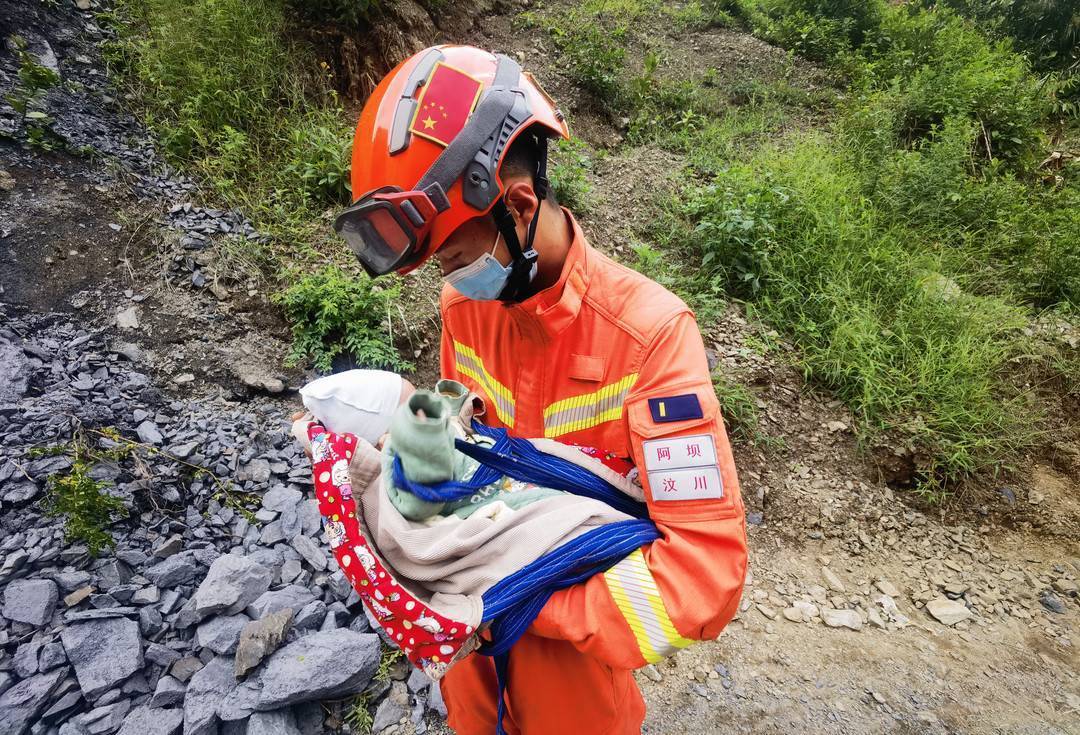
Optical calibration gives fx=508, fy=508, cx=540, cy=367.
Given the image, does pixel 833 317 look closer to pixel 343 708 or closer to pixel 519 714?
pixel 519 714

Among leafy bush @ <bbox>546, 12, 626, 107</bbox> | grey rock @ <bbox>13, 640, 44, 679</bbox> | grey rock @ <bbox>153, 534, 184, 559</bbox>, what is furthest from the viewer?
leafy bush @ <bbox>546, 12, 626, 107</bbox>

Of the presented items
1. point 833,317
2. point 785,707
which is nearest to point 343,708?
point 785,707

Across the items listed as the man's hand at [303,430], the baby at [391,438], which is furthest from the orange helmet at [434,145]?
the man's hand at [303,430]

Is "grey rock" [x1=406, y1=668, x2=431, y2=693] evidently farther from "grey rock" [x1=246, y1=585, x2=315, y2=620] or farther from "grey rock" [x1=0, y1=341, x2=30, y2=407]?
"grey rock" [x1=0, y1=341, x2=30, y2=407]

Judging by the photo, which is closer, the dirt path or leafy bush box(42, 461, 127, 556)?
leafy bush box(42, 461, 127, 556)

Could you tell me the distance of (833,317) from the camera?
4312mm

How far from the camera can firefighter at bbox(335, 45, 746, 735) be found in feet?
3.63

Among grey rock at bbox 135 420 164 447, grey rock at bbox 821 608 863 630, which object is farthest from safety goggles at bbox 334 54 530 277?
grey rock at bbox 821 608 863 630

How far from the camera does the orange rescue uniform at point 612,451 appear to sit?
1091mm

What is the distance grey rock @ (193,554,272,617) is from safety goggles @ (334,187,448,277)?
203cm

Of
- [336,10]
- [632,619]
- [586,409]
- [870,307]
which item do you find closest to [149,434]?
[586,409]

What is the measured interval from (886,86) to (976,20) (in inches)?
113

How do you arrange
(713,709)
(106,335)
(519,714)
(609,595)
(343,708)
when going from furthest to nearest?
(106,335) → (713,709) → (343,708) → (519,714) → (609,595)

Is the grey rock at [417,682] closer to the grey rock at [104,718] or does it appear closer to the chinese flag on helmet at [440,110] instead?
the grey rock at [104,718]
